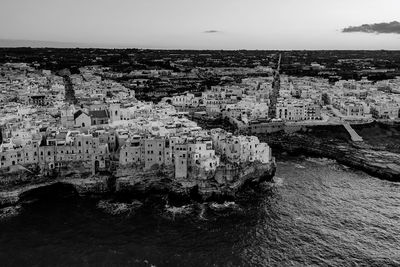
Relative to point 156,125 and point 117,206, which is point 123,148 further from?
point 156,125

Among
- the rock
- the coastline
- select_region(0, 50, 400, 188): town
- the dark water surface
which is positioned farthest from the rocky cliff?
the rock

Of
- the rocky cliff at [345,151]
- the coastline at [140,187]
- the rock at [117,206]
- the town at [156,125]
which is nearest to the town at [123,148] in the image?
the town at [156,125]

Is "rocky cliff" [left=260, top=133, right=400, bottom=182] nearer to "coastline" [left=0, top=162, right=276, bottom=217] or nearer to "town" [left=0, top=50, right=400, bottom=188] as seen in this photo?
"town" [left=0, top=50, right=400, bottom=188]

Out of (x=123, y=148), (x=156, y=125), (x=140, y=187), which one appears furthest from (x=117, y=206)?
(x=156, y=125)

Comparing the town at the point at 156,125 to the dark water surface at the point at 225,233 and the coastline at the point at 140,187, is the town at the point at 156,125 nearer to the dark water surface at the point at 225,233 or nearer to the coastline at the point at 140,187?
the coastline at the point at 140,187

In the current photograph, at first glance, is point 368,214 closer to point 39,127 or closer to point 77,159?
point 77,159

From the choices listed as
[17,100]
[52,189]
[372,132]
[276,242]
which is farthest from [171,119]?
[17,100]

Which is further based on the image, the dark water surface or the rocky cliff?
the rocky cliff

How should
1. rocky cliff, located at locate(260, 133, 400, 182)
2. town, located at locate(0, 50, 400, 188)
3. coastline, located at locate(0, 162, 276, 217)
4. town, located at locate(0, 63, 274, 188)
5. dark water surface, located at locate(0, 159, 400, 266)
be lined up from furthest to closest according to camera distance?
rocky cliff, located at locate(260, 133, 400, 182), town, located at locate(0, 50, 400, 188), town, located at locate(0, 63, 274, 188), coastline, located at locate(0, 162, 276, 217), dark water surface, located at locate(0, 159, 400, 266)

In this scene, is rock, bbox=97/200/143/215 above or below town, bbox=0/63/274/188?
below
